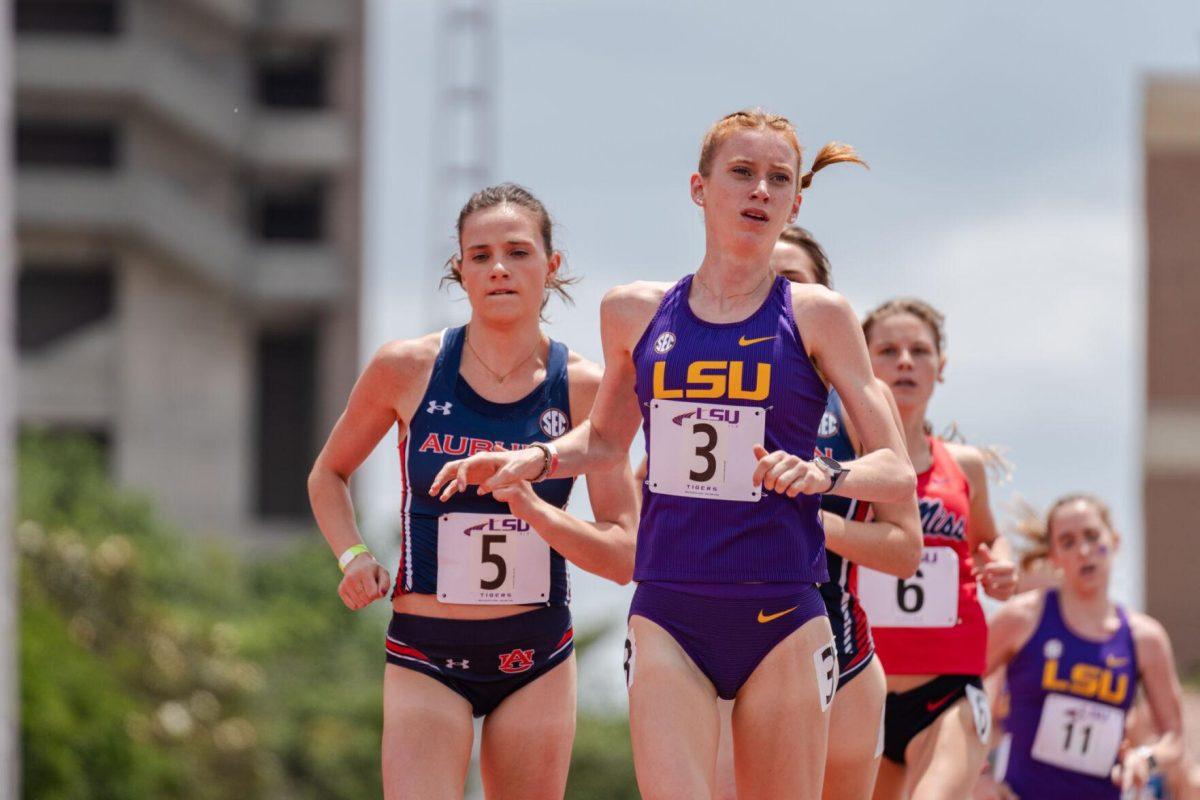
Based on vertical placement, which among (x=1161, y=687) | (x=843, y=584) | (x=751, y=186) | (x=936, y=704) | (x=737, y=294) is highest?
(x=751, y=186)

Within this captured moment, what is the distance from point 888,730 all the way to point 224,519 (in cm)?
5042

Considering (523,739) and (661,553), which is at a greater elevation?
(661,553)

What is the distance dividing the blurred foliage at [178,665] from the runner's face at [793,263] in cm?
1974

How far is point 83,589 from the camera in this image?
32.8 m

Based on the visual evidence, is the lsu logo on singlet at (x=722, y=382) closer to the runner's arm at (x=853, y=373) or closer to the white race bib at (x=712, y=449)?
the white race bib at (x=712, y=449)

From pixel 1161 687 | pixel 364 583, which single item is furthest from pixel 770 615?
pixel 1161 687

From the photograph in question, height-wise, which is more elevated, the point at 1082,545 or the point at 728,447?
the point at 728,447

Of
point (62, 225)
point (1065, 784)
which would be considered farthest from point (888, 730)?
point (62, 225)

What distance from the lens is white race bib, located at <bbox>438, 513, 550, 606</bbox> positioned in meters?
6.50

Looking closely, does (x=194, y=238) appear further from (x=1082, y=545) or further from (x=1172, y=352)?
(x=1082, y=545)

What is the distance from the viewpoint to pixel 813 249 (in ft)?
24.1

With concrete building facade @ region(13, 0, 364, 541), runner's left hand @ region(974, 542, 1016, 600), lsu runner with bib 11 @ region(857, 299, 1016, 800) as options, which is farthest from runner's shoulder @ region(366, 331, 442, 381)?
concrete building facade @ region(13, 0, 364, 541)

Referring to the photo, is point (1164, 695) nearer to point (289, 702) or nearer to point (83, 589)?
point (83, 589)

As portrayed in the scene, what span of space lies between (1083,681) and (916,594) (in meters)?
2.00
